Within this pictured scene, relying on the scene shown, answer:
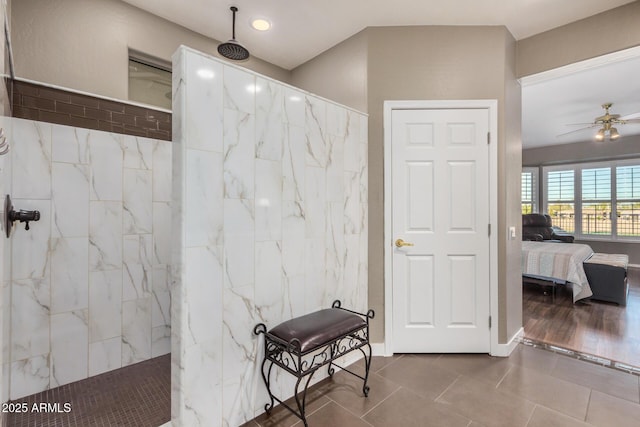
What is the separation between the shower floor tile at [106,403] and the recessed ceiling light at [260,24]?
3.00 m

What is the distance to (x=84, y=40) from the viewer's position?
2225 millimetres

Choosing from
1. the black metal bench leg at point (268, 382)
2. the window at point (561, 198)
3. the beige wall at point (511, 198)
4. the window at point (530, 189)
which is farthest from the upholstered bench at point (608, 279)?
the black metal bench leg at point (268, 382)

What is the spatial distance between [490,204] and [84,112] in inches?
130

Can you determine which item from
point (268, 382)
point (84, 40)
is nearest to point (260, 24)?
point (84, 40)

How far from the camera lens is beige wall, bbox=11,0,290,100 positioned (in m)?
2.01

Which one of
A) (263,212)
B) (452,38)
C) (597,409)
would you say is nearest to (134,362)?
(263,212)

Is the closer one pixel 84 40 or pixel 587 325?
pixel 84 40

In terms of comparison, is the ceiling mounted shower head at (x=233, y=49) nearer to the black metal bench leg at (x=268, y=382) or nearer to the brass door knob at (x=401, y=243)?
the brass door knob at (x=401, y=243)

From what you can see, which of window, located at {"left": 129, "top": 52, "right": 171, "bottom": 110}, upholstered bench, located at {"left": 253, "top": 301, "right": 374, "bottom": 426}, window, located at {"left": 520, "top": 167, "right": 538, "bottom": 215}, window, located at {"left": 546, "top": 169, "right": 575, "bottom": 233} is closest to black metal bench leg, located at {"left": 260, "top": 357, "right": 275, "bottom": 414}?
upholstered bench, located at {"left": 253, "top": 301, "right": 374, "bottom": 426}

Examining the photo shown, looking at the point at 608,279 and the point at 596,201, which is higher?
the point at 596,201

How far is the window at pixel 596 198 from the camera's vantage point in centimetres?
636

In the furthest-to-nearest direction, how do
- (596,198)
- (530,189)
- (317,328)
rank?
1. (530,189)
2. (596,198)
3. (317,328)

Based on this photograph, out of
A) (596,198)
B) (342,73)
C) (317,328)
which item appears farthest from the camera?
(596,198)

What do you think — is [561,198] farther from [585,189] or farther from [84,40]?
[84,40]
